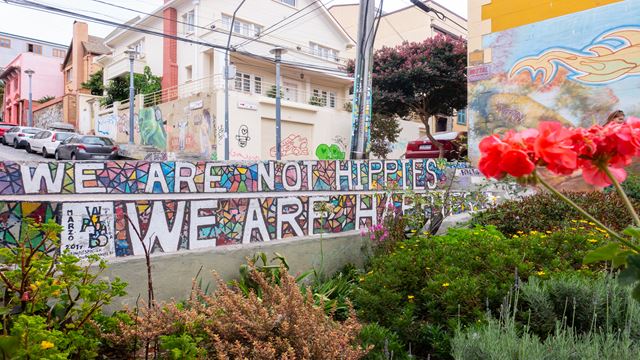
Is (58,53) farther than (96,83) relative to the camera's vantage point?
Yes

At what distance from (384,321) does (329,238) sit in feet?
7.09

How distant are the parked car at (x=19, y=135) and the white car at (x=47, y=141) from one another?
1494 millimetres

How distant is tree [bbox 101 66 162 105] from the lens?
28.0m

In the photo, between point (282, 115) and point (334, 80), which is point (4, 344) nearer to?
point (282, 115)

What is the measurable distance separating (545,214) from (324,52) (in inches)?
1078

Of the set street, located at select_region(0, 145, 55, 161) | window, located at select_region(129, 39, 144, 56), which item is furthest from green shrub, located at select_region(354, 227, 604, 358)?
window, located at select_region(129, 39, 144, 56)

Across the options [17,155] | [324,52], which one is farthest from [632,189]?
[17,155]

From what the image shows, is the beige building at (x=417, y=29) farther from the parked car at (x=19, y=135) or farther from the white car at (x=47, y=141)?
the parked car at (x=19, y=135)

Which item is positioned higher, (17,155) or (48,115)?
(48,115)

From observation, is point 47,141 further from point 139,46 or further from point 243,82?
point 243,82

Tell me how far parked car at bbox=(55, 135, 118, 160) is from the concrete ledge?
1799 cm

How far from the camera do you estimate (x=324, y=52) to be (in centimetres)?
3203

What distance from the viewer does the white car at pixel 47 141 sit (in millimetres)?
22734

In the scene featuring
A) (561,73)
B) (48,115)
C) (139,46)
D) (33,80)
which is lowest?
(561,73)
